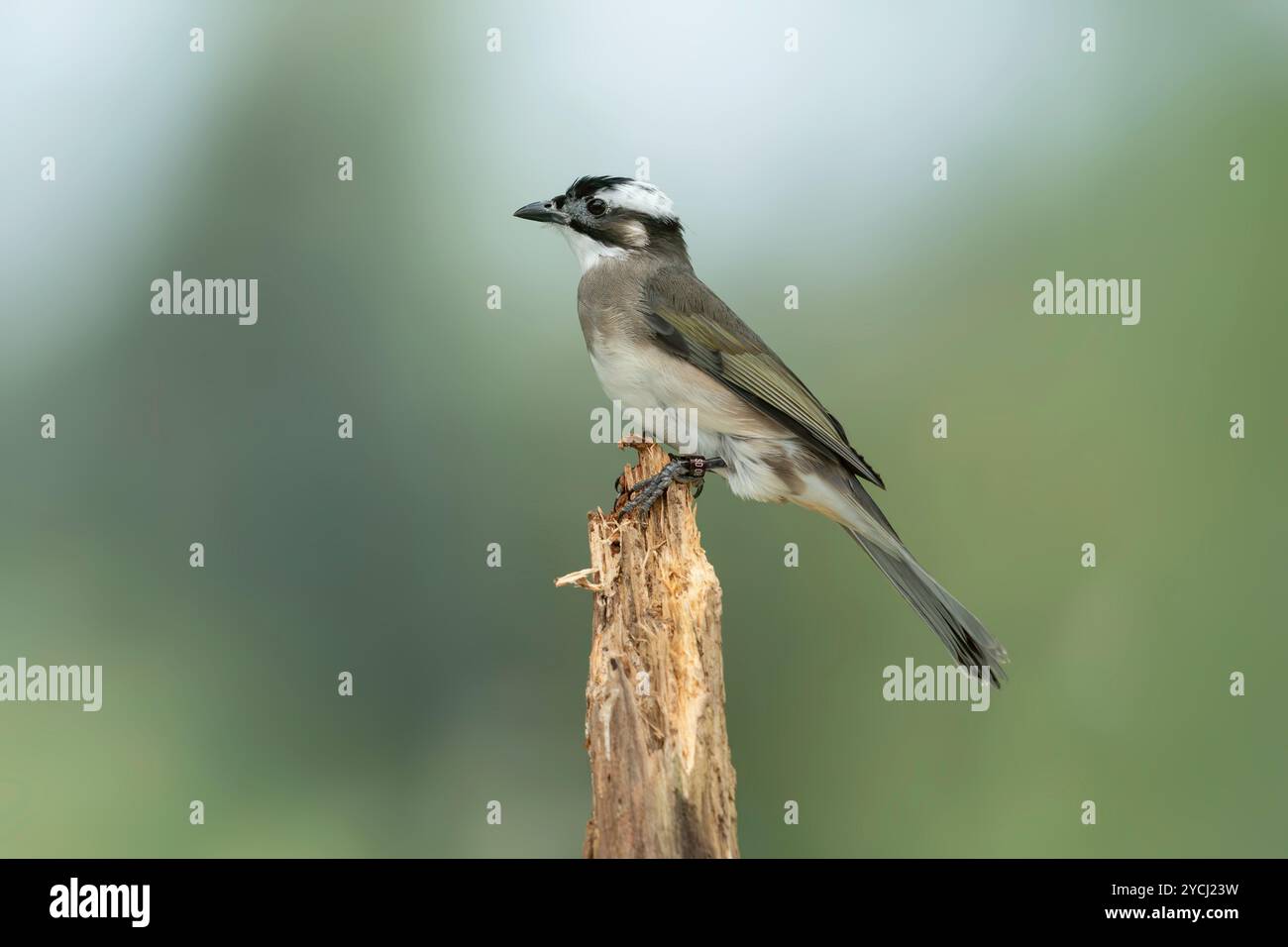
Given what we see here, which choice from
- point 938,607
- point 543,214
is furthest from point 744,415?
point 543,214

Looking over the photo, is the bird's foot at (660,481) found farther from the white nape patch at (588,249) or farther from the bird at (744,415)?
the white nape patch at (588,249)

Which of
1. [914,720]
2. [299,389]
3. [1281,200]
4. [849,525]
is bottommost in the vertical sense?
[914,720]

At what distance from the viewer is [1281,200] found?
33.4ft

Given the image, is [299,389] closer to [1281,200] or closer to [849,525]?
[849,525]

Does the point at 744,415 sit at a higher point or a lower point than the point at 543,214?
lower

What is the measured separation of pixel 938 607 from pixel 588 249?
2.86 metres

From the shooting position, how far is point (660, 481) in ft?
17.9

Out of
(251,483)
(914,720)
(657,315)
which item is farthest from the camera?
(251,483)

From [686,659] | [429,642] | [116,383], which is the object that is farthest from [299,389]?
[686,659]

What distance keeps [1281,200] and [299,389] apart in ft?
29.2

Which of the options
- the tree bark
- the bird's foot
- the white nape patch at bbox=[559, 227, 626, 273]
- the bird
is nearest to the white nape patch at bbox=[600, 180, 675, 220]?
the white nape patch at bbox=[559, 227, 626, 273]

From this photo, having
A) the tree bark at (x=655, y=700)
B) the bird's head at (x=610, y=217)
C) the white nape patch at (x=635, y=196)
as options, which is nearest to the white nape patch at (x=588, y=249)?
the bird's head at (x=610, y=217)

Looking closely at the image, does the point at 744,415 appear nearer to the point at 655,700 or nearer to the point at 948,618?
the point at 948,618

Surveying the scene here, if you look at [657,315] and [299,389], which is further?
[299,389]
